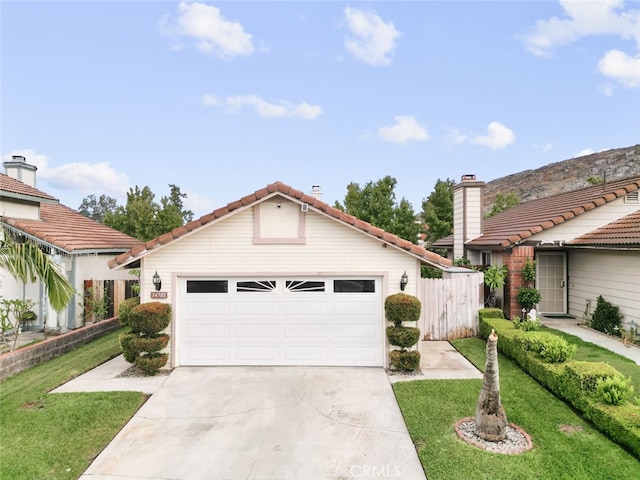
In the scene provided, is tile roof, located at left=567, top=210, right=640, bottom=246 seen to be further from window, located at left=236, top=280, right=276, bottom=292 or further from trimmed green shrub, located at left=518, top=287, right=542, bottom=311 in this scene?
window, located at left=236, top=280, right=276, bottom=292

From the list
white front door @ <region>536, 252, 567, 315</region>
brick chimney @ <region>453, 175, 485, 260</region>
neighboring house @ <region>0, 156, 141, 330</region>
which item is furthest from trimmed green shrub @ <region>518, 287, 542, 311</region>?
neighboring house @ <region>0, 156, 141, 330</region>

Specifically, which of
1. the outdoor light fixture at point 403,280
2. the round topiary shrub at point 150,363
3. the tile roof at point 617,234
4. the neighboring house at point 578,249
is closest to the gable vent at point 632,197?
the neighboring house at point 578,249

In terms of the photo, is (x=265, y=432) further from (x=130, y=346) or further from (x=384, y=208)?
(x=384, y=208)

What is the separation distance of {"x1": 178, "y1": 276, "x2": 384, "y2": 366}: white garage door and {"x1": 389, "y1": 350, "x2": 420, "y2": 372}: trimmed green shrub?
0.54 metres

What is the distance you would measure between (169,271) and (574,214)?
13891mm

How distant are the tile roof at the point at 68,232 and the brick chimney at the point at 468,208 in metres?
15.2

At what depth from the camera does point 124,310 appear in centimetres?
916

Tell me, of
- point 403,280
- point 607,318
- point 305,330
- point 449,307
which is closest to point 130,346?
point 305,330

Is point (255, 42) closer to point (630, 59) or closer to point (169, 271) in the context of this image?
point (169, 271)

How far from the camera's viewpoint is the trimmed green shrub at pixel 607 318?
1123 cm

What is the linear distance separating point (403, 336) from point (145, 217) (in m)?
17.3

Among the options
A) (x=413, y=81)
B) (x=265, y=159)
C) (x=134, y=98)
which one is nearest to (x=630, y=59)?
(x=413, y=81)

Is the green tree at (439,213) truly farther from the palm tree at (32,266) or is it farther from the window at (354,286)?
the palm tree at (32,266)

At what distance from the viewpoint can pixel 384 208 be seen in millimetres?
22141
